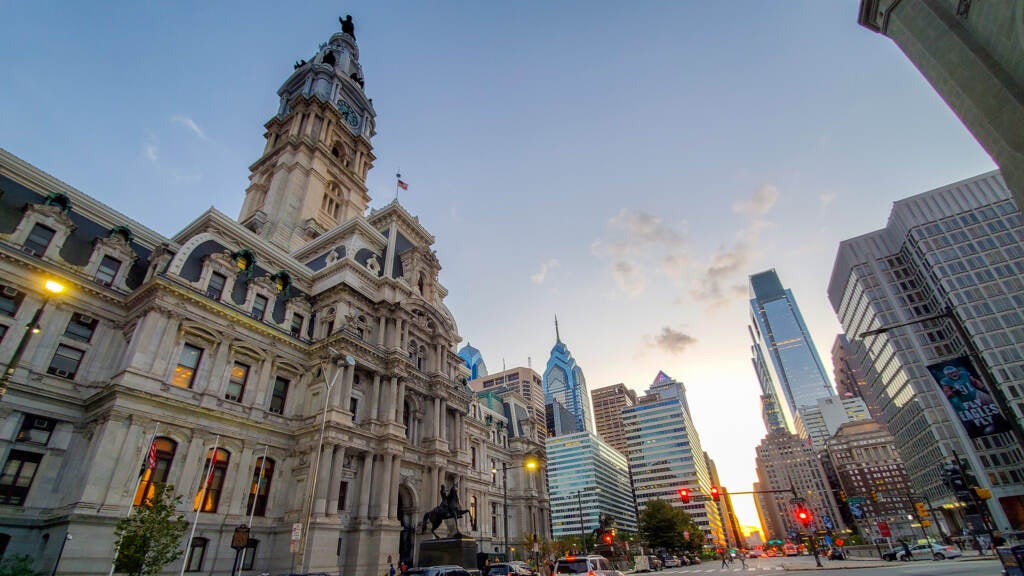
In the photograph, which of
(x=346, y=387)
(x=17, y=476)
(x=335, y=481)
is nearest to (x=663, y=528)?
(x=335, y=481)

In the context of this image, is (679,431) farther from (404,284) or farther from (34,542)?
(34,542)

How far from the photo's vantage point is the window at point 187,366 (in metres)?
28.2

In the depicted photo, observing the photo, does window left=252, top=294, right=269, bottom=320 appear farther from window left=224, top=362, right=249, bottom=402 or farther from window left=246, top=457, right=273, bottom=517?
window left=246, top=457, right=273, bottom=517

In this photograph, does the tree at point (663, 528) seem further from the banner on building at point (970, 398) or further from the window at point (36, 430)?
the window at point (36, 430)

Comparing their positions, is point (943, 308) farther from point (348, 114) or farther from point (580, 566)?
point (348, 114)

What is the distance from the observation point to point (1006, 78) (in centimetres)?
1323

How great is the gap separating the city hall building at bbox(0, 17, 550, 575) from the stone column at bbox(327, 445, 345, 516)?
6.7 inches

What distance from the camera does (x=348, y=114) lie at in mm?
73688

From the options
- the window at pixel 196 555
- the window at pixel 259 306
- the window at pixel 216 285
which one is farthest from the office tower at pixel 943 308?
the window at pixel 216 285

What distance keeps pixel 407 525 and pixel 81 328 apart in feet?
85.5

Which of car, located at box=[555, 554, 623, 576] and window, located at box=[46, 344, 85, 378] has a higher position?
window, located at box=[46, 344, 85, 378]

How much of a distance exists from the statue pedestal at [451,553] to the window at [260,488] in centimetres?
1151

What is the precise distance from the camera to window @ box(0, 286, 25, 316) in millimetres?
23892

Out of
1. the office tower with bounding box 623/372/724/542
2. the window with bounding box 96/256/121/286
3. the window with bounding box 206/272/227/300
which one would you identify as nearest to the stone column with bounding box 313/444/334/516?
the window with bounding box 206/272/227/300
